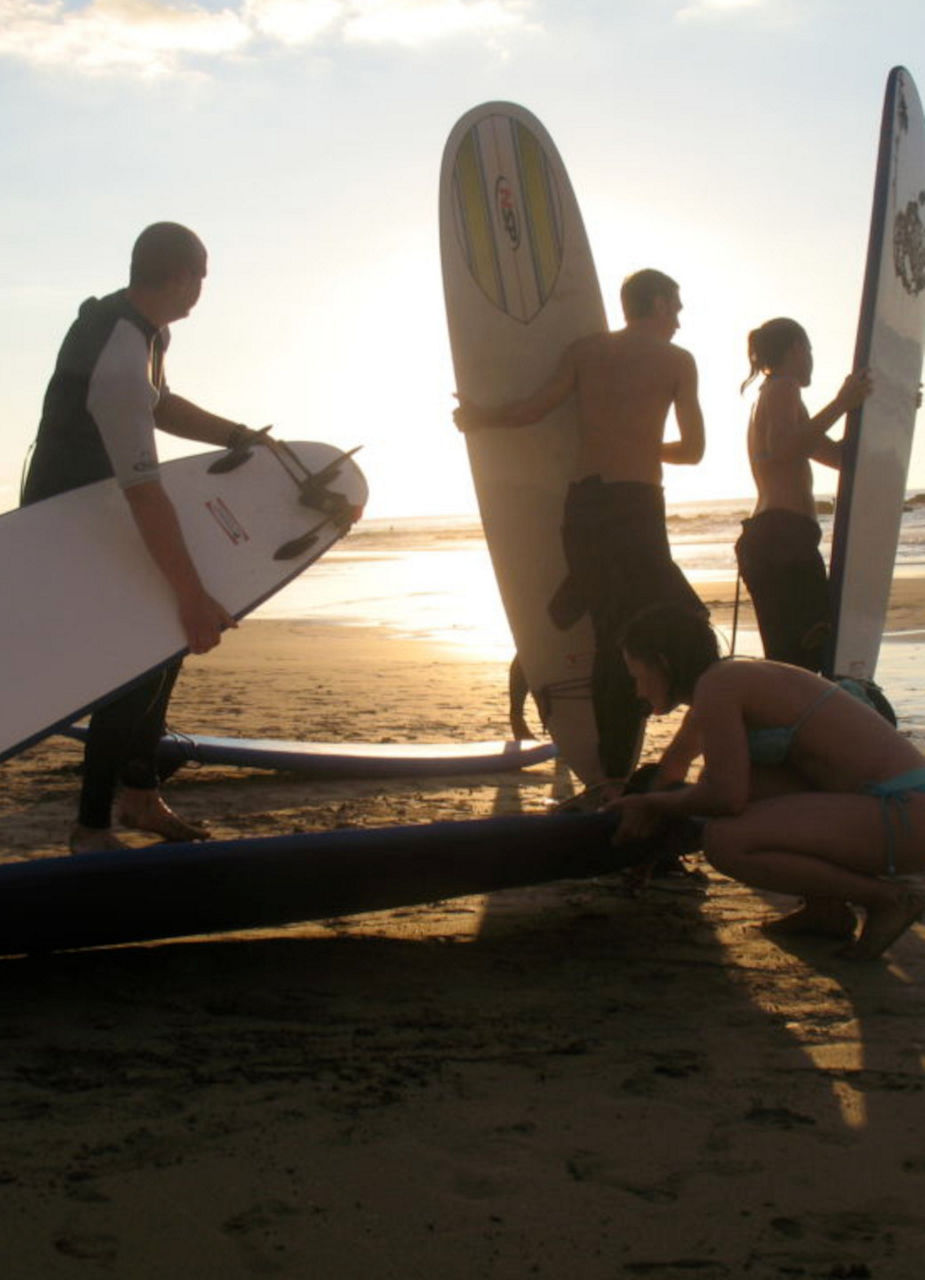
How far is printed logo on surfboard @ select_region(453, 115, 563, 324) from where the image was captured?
4777mm

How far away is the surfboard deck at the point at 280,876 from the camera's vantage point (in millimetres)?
2607

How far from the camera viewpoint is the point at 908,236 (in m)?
4.91

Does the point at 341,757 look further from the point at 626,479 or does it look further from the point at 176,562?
the point at 176,562

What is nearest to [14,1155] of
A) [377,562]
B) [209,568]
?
[209,568]

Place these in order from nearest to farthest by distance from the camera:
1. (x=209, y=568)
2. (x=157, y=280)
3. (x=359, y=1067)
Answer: (x=359, y=1067)
(x=157, y=280)
(x=209, y=568)

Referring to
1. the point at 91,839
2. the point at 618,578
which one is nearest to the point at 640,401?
the point at 618,578

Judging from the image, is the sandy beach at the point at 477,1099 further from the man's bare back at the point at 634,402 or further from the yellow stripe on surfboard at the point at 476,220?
the yellow stripe on surfboard at the point at 476,220

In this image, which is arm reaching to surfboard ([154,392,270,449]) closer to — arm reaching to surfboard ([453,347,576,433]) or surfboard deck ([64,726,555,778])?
arm reaching to surfboard ([453,347,576,433])

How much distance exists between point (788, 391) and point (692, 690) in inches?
60.4

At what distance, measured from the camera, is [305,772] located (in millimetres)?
5105

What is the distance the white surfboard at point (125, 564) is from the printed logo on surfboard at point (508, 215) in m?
0.93

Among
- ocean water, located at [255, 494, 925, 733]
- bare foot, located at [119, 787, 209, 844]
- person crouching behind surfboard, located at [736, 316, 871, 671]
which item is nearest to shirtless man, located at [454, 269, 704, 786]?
person crouching behind surfboard, located at [736, 316, 871, 671]

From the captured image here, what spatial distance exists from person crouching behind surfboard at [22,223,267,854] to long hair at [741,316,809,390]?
158 centimetres

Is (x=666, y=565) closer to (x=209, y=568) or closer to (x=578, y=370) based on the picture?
(x=578, y=370)
